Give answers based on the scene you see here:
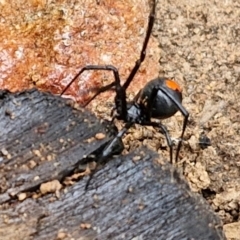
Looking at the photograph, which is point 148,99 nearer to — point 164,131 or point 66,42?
point 164,131

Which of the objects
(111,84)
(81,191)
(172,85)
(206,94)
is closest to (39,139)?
(81,191)

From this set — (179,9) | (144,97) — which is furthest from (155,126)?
(179,9)

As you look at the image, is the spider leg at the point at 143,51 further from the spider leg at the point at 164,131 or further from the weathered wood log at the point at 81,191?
the weathered wood log at the point at 81,191

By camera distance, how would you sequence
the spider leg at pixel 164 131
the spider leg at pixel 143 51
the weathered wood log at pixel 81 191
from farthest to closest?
the spider leg at pixel 143 51, the spider leg at pixel 164 131, the weathered wood log at pixel 81 191

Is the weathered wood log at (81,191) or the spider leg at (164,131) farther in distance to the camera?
the spider leg at (164,131)

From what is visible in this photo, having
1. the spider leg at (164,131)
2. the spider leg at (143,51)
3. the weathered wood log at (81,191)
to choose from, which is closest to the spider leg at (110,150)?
the weathered wood log at (81,191)

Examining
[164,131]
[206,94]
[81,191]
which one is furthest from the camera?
[206,94]
